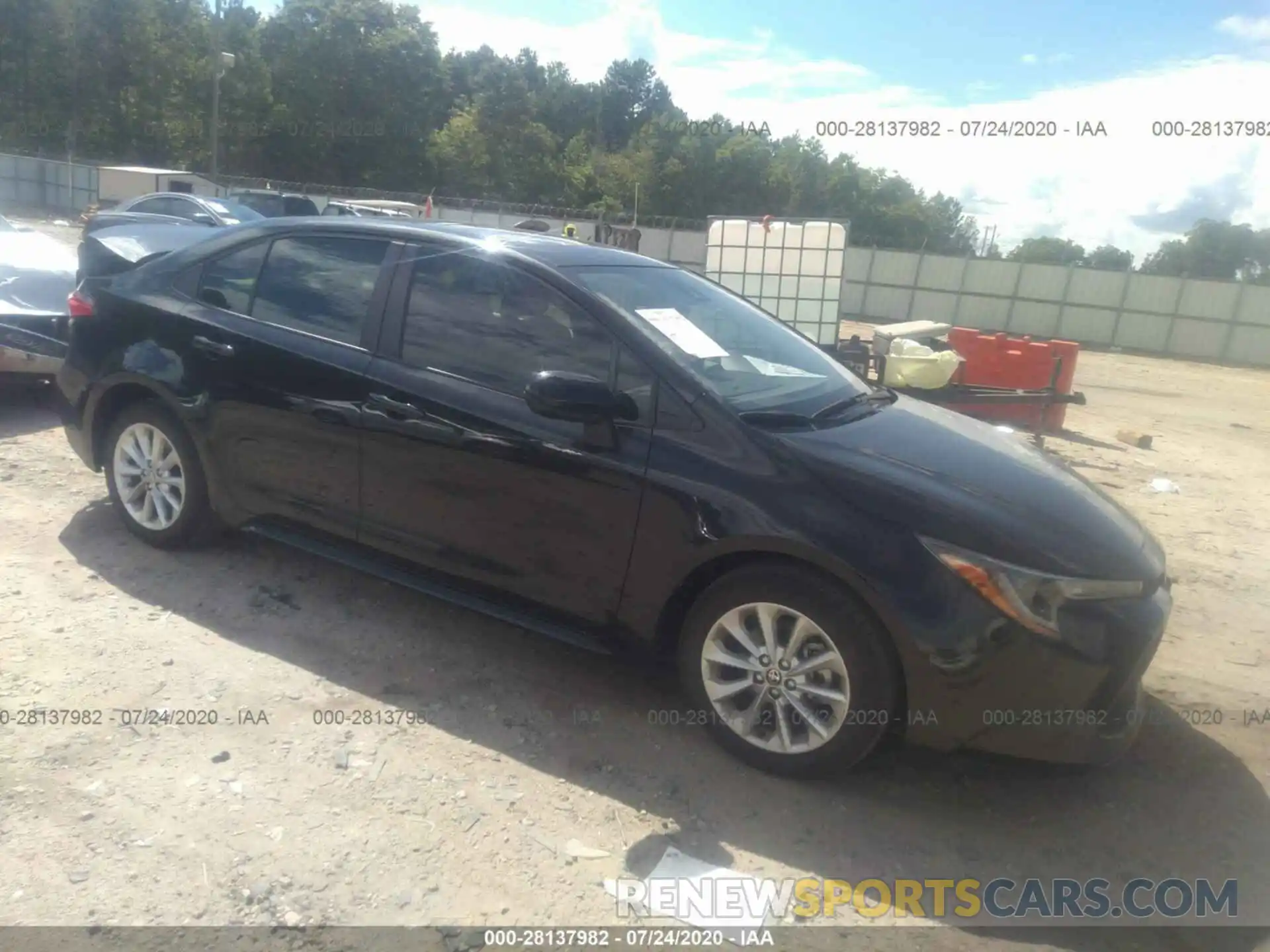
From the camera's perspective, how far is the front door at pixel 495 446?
3.49 m

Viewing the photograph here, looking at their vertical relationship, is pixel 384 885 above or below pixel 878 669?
below

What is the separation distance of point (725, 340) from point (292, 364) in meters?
1.80

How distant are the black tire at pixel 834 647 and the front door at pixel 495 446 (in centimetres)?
39

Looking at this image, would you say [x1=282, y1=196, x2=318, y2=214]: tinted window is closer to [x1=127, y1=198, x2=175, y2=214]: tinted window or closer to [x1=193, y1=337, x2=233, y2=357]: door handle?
[x1=127, y1=198, x2=175, y2=214]: tinted window

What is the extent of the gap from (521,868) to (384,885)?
1.25ft

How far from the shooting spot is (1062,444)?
9930 millimetres

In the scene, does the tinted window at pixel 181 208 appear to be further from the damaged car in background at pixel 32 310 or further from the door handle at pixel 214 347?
the door handle at pixel 214 347

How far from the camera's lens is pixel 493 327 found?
150 inches

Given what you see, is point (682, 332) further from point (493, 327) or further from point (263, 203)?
point (263, 203)

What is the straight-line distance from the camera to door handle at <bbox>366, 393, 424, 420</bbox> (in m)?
3.81

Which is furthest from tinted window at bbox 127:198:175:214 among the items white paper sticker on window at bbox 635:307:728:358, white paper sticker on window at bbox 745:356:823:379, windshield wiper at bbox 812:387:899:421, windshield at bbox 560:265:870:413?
windshield wiper at bbox 812:387:899:421

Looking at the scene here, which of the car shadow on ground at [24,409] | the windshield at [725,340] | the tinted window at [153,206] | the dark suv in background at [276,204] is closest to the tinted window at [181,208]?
the tinted window at [153,206]

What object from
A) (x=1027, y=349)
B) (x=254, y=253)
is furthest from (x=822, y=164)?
(x=254, y=253)

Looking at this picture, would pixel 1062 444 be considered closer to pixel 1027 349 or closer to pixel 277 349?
pixel 1027 349
